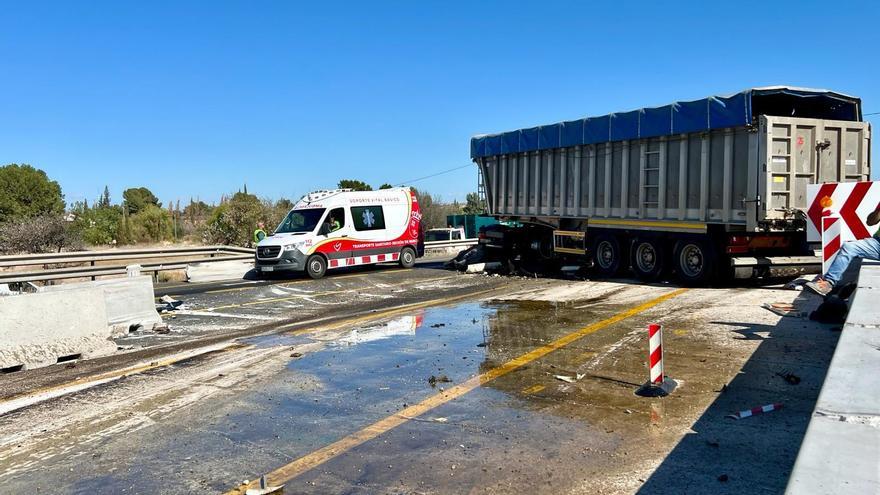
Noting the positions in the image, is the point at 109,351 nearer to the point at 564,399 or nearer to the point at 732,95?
the point at 564,399

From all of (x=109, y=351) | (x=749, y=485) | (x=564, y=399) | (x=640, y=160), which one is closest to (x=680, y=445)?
(x=749, y=485)

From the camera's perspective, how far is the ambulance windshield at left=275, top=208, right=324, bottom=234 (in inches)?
703

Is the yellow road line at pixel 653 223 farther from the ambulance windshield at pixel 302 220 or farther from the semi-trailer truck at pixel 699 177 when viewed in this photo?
the ambulance windshield at pixel 302 220

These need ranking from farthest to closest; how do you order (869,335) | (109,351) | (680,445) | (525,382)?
(109,351), (525,382), (680,445), (869,335)

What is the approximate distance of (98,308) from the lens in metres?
8.62

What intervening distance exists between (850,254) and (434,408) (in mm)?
5723

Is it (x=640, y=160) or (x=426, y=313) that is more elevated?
(x=640, y=160)

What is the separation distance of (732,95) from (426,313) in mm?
6590

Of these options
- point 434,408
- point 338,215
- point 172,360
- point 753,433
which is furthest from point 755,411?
point 338,215

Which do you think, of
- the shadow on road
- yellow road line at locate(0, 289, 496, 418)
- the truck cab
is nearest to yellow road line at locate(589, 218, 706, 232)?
yellow road line at locate(0, 289, 496, 418)

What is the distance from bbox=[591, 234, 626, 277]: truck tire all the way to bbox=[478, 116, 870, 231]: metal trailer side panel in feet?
1.52

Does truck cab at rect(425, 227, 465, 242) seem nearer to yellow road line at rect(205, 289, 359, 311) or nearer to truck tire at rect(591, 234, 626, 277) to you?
truck tire at rect(591, 234, 626, 277)

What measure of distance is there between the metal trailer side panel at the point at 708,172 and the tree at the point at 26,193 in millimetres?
30119

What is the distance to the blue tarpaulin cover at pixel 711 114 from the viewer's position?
11.7 metres
